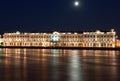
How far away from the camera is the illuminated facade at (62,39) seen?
16862 centimetres

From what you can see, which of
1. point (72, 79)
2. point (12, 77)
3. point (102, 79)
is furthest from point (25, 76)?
point (102, 79)

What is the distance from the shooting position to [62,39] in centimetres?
17538

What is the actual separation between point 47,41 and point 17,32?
19540 millimetres

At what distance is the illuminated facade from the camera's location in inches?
6639

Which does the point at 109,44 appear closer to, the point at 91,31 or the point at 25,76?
the point at 91,31

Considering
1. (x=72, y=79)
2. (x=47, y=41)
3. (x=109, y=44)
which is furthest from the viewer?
(x=47, y=41)

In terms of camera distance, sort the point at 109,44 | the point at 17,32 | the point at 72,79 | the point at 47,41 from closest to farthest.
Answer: the point at 72,79, the point at 109,44, the point at 47,41, the point at 17,32

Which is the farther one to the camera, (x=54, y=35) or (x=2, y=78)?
(x=54, y=35)

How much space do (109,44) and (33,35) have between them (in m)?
36.8

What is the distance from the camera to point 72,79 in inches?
653

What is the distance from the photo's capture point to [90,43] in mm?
169000

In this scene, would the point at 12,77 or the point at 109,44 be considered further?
the point at 109,44

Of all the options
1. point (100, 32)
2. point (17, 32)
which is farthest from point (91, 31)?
point (17, 32)

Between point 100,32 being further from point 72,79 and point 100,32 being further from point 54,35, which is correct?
point 72,79
